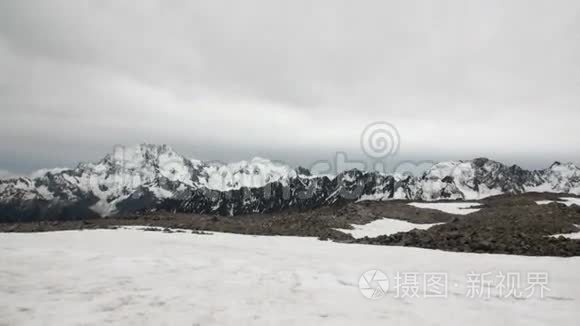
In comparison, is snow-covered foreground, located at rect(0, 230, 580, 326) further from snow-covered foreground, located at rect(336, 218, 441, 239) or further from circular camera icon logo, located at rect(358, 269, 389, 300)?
snow-covered foreground, located at rect(336, 218, 441, 239)

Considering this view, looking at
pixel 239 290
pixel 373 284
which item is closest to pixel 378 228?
pixel 373 284

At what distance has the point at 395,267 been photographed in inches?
484

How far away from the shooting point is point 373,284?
32.7 feet

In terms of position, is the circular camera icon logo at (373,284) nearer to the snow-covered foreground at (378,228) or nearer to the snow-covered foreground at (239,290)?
the snow-covered foreground at (239,290)

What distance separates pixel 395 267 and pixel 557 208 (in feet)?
89.2

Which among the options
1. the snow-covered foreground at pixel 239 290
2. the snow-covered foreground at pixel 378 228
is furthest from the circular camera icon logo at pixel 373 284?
the snow-covered foreground at pixel 378 228

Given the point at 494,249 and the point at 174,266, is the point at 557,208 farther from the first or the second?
the point at 174,266

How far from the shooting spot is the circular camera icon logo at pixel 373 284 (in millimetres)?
9094

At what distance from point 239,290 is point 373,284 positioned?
390 centimetres

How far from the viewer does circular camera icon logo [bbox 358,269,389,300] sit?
9.09 metres

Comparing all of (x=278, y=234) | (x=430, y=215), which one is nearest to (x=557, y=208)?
(x=430, y=215)

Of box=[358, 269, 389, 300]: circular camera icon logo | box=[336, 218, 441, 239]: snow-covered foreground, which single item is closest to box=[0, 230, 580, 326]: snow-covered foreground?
box=[358, 269, 389, 300]: circular camera icon logo

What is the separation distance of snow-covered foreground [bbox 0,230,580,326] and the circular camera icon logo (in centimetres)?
21

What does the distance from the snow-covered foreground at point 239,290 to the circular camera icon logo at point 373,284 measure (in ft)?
0.70
